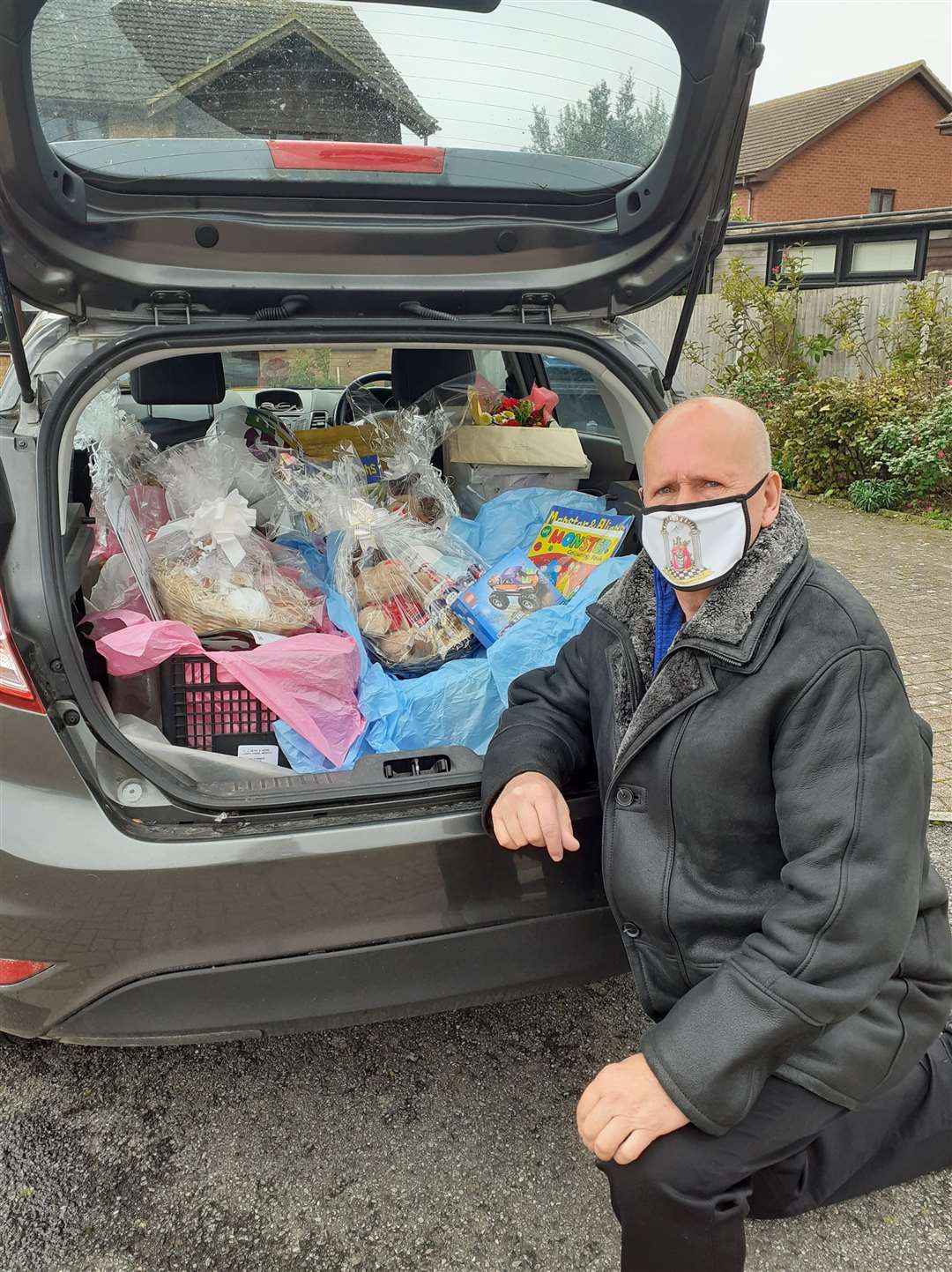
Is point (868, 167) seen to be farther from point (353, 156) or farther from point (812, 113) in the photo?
point (353, 156)

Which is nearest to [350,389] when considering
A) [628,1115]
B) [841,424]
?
[628,1115]

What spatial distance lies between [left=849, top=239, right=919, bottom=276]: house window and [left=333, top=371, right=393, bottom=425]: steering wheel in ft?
35.0

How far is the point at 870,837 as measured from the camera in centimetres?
147

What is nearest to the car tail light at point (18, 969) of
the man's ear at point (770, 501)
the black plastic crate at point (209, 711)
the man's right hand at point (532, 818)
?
the black plastic crate at point (209, 711)

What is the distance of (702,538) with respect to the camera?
1.65 m

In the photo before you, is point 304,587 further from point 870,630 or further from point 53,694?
point 870,630

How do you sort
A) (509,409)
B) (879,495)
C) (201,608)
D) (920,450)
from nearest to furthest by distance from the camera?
(201,608) < (509,409) < (920,450) < (879,495)

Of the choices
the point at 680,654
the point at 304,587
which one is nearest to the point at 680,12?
the point at 680,654

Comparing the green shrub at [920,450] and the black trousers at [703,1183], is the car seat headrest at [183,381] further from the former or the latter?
the green shrub at [920,450]

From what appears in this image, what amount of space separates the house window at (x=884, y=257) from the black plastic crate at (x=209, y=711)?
12.7 metres

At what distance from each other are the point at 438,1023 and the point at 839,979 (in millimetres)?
1283

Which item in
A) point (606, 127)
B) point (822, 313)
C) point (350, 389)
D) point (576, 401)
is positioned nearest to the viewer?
point (606, 127)

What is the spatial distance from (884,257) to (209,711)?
13.1 metres

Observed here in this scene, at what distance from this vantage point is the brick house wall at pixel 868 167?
81.4 ft
